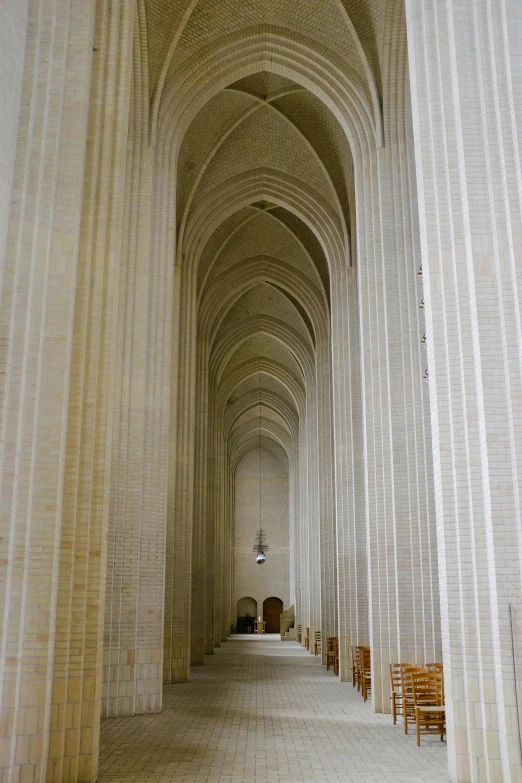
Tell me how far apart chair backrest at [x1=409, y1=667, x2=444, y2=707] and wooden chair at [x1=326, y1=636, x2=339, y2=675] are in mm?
8857

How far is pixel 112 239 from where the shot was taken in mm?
8508

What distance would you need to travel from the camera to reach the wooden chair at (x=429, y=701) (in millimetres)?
9237

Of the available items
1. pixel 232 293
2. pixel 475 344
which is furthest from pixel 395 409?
pixel 232 293

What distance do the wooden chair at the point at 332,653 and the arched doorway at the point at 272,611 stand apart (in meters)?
24.4

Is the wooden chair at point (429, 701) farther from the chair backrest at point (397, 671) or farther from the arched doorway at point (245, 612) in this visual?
the arched doorway at point (245, 612)

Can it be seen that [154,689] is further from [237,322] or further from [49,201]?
[237,322]

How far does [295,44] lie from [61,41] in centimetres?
895

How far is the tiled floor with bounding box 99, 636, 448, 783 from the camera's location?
7680mm

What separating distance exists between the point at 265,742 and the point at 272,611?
1454 inches

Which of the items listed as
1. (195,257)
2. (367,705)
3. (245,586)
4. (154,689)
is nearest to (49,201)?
(154,689)

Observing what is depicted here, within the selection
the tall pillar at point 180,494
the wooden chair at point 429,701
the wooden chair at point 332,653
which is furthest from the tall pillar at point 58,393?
the wooden chair at point 332,653

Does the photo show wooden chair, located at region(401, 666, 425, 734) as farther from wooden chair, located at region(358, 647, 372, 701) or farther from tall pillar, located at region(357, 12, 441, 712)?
wooden chair, located at region(358, 647, 372, 701)

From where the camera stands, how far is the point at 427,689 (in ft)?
31.9

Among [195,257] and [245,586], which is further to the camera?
[245,586]
